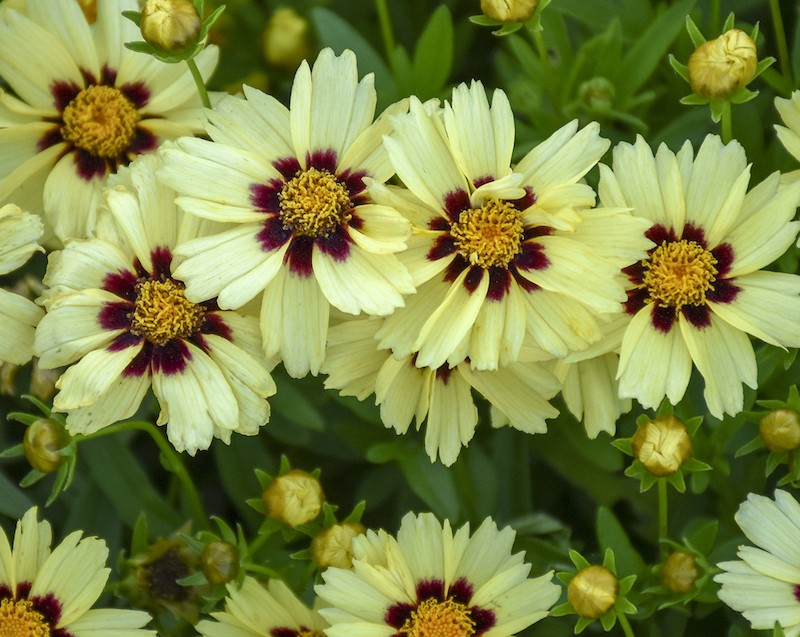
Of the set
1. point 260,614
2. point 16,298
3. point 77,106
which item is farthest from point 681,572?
point 77,106

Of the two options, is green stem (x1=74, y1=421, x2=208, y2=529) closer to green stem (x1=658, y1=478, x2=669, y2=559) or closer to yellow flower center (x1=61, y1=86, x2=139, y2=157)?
yellow flower center (x1=61, y1=86, x2=139, y2=157)

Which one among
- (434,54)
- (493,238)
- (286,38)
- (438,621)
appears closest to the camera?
(493,238)

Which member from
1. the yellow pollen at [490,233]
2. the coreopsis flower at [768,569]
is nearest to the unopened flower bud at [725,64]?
the yellow pollen at [490,233]

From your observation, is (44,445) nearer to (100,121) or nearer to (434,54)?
(100,121)

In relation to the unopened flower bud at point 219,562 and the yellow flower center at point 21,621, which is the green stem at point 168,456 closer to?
the unopened flower bud at point 219,562

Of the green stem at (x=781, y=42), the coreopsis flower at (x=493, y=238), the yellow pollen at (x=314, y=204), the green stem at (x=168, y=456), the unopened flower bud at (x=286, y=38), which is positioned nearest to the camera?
the coreopsis flower at (x=493, y=238)
